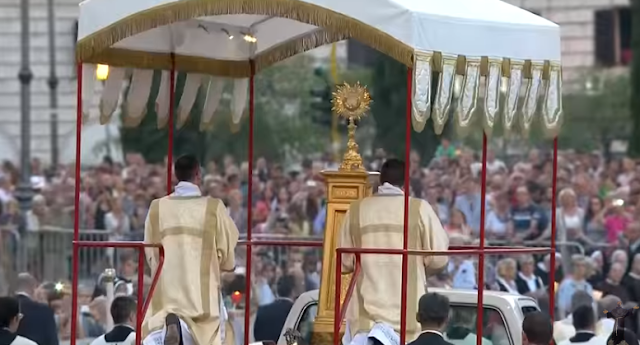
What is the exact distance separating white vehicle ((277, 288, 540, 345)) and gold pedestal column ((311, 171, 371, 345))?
0.48m

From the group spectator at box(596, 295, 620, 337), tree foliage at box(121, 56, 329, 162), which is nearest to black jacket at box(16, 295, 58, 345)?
spectator at box(596, 295, 620, 337)

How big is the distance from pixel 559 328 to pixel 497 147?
12027 mm

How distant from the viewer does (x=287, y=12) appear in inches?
407

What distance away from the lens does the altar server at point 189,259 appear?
436 inches

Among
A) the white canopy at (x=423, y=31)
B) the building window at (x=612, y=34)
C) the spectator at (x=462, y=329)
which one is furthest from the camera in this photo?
the building window at (x=612, y=34)

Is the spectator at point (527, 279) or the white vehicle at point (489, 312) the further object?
the spectator at point (527, 279)

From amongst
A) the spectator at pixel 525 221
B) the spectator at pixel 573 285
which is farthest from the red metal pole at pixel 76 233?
the spectator at pixel 525 221

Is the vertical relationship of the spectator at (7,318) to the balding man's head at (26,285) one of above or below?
above

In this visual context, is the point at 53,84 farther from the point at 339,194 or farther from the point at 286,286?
the point at 339,194

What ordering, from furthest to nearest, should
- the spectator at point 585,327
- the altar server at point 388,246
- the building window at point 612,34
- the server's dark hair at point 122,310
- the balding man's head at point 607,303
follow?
1. the building window at point 612,34
2. the balding man's head at point 607,303
3. the server's dark hair at point 122,310
4. the spectator at point 585,327
5. the altar server at point 388,246

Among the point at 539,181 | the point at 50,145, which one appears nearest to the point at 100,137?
the point at 50,145

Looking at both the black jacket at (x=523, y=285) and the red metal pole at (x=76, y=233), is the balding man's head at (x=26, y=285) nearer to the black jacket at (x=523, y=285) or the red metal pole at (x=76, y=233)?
the black jacket at (x=523, y=285)

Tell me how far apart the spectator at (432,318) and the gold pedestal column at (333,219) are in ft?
5.84

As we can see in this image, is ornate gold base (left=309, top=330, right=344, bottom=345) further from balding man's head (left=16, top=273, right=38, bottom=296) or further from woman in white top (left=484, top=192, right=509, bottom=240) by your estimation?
woman in white top (left=484, top=192, right=509, bottom=240)
